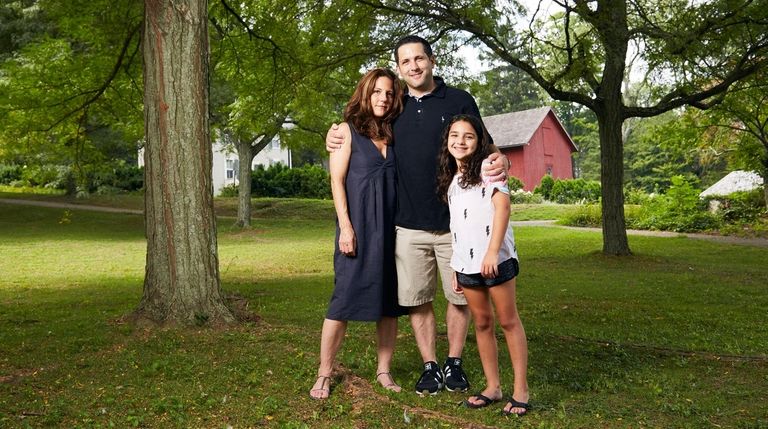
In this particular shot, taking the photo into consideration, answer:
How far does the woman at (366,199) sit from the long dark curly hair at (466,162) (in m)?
0.32

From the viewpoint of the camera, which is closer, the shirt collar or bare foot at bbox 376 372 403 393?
the shirt collar

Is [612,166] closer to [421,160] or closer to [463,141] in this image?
[421,160]

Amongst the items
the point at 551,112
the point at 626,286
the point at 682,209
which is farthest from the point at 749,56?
the point at 551,112

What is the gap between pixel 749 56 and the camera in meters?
13.8

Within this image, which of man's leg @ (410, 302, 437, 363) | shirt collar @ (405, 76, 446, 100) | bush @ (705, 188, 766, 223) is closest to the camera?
shirt collar @ (405, 76, 446, 100)

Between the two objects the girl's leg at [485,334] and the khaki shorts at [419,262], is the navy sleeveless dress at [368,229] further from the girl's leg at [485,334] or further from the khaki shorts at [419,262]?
the girl's leg at [485,334]

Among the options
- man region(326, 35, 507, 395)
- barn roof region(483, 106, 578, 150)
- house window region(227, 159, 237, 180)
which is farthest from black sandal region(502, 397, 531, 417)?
house window region(227, 159, 237, 180)

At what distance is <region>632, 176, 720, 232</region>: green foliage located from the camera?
22.5 metres

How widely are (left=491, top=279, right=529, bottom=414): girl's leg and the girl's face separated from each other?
2.46ft

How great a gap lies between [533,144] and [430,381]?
41.8 m

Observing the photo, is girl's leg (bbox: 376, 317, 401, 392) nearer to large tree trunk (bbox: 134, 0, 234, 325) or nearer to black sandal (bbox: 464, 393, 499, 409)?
black sandal (bbox: 464, 393, 499, 409)

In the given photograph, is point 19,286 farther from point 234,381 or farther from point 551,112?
point 551,112

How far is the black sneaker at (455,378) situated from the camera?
15.5ft

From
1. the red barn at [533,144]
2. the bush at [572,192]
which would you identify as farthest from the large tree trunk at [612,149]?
the red barn at [533,144]
